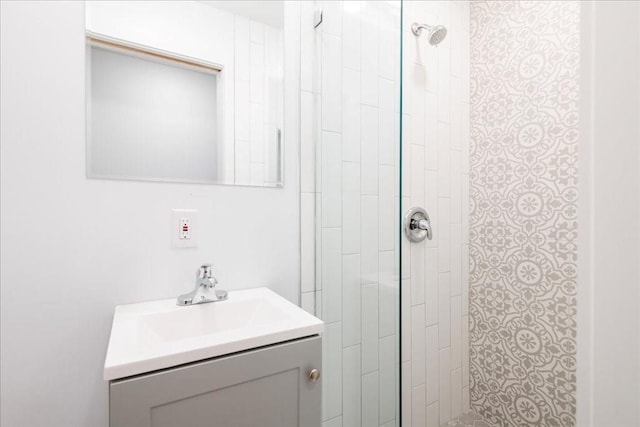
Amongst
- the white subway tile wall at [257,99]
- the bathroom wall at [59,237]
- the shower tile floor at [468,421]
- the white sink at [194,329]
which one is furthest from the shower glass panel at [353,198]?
the shower tile floor at [468,421]

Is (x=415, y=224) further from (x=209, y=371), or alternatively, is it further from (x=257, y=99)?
(x=209, y=371)

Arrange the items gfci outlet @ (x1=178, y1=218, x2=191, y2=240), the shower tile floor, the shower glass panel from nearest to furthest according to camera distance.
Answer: the shower glass panel → gfci outlet @ (x1=178, y1=218, x2=191, y2=240) → the shower tile floor

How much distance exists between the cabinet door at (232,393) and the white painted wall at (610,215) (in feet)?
1.83

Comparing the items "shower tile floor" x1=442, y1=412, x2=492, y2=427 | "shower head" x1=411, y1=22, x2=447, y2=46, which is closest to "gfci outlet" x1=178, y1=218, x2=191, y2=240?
"shower head" x1=411, y1=22, x2=447, y2=46

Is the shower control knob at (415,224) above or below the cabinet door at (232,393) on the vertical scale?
above

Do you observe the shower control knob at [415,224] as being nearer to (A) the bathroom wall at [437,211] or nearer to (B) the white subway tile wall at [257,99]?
(A) the bathroom wall at [437,211]

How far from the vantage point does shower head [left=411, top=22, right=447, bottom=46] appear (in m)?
1.32

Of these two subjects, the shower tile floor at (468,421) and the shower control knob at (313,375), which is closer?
the shower control knob at (313,375)

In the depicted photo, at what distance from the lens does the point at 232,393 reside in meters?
0.64

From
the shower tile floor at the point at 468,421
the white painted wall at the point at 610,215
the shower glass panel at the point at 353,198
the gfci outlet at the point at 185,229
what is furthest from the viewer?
the shower tile floor at the point at 468,421

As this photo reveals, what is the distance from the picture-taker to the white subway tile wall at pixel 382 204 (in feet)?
2.84

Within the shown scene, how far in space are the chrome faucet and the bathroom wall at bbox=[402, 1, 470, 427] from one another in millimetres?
870

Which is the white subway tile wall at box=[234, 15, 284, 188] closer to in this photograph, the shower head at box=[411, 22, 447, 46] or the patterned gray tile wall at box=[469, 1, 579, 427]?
the shower head at box=[411, 22, 447, 46]

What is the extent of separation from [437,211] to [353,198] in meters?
0.75
